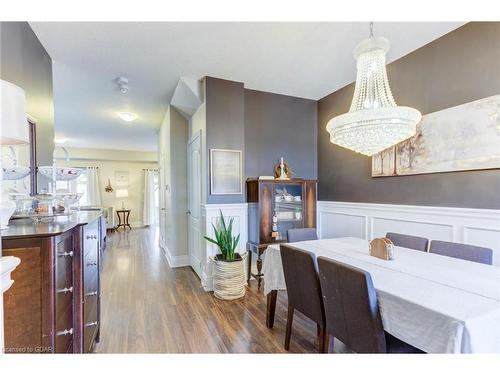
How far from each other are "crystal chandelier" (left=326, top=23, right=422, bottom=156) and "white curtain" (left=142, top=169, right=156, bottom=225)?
26.0ft

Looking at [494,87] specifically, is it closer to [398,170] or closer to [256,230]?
[398,170]

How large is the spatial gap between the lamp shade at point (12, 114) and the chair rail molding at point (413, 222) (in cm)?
304

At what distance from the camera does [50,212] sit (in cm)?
159

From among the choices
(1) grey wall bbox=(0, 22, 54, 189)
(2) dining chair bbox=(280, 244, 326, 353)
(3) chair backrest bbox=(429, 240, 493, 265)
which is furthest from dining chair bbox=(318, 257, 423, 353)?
(1) grey wall bbox=(0, 22, 54, 189)

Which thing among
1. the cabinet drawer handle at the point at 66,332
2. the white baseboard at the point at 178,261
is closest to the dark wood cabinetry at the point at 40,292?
the cabinet drawer handle at the point at 66,332

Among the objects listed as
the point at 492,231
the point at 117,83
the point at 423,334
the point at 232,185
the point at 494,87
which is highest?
the point at 117,83

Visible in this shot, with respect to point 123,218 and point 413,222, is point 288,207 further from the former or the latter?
point 123,218

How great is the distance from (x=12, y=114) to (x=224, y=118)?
240 centimetres

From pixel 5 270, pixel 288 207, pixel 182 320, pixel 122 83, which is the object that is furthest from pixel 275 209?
pixel 5 270

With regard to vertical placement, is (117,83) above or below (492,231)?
above

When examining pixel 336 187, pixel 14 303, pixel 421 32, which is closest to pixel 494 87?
pixel 421 32

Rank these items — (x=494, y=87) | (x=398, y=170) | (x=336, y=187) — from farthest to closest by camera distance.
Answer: (x=336, y=187) < (x=398, y=170) < (x=494, y=87)

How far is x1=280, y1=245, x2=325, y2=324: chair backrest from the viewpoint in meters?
1.56

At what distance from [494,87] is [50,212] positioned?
11.3 ft
